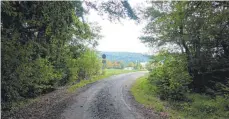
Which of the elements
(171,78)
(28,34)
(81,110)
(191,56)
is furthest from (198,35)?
(28,34)

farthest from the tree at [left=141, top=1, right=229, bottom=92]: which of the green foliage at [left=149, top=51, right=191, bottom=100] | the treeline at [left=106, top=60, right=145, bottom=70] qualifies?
the treeline at [left=106, top=60, right=145, bottom=70]

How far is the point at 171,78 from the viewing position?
52.2 feet

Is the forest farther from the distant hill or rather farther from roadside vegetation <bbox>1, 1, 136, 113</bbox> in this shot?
the distant hill

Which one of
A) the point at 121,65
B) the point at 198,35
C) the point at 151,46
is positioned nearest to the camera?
the point at 198,35

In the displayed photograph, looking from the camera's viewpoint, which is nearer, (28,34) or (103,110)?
(103,110)

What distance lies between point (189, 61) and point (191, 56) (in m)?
0.45

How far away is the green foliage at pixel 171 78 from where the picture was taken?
51.9ft

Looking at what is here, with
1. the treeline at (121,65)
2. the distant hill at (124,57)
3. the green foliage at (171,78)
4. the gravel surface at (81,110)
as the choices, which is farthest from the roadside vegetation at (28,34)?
the distant hill at (124,57)

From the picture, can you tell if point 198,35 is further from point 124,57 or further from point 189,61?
point 124,57

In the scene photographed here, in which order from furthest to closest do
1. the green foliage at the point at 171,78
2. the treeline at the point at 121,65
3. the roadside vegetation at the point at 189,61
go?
1. the treeline at the point at 121,65
2. the green foliage at the point at 171,78
3. the roadside vegetation at the point at 189,61

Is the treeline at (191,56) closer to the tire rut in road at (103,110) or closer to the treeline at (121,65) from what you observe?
the tire rut in road at (103,110)

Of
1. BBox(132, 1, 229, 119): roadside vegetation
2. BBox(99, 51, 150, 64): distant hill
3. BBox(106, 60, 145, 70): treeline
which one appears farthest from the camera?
BBox(99, 51, 150, 64): distant hill

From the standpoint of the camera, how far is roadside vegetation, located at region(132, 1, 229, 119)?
11766 mm

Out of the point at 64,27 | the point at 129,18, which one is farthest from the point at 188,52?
the point at 64,27
